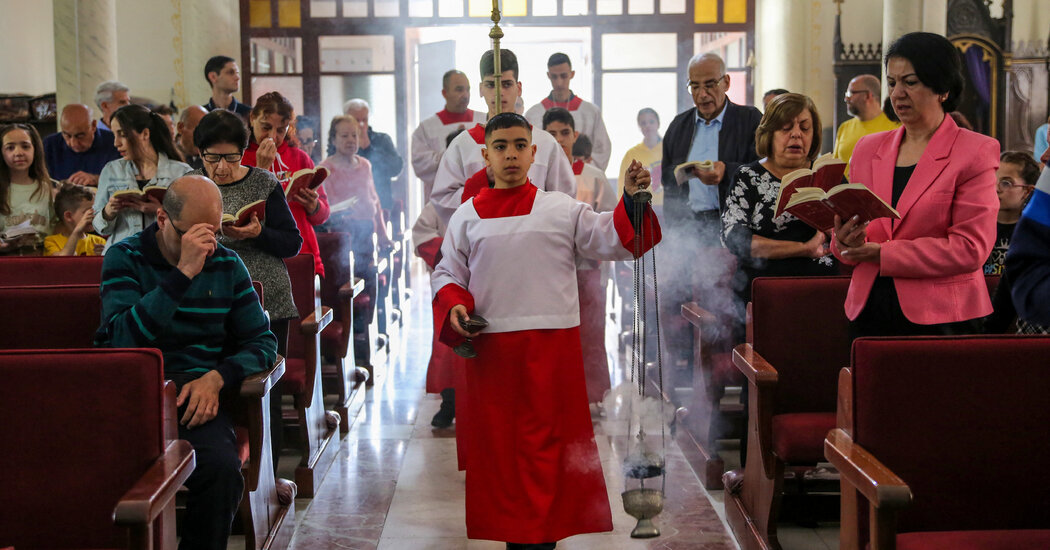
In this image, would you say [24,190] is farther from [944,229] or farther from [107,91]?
[944,229]

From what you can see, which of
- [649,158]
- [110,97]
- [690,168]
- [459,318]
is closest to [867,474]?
[459,318]

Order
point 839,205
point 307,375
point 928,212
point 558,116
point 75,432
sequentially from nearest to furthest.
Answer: point 75,432
point 839,205
point 928,212
point 307,375
point 558,116

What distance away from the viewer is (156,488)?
214 cm

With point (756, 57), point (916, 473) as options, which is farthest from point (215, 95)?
point (756, 57)

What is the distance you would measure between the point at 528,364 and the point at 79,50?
21.5 ft

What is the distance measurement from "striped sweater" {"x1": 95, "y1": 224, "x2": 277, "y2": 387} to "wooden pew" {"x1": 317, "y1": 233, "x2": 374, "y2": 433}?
6.28ft

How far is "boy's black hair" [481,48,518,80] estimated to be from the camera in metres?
4.05

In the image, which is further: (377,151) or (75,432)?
(377,151)

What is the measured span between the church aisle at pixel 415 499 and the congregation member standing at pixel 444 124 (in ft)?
5.14

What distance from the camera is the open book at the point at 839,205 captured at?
255cm

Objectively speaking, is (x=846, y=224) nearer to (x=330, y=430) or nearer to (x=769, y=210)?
(x=769, y=210)

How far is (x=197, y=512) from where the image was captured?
2.73 m

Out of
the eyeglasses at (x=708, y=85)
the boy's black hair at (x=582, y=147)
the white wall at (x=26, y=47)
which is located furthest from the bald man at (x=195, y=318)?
the white wall at (x=26, y=47)

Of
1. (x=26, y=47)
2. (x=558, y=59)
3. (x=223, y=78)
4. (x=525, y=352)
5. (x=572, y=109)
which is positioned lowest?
(x=525, y=352)
